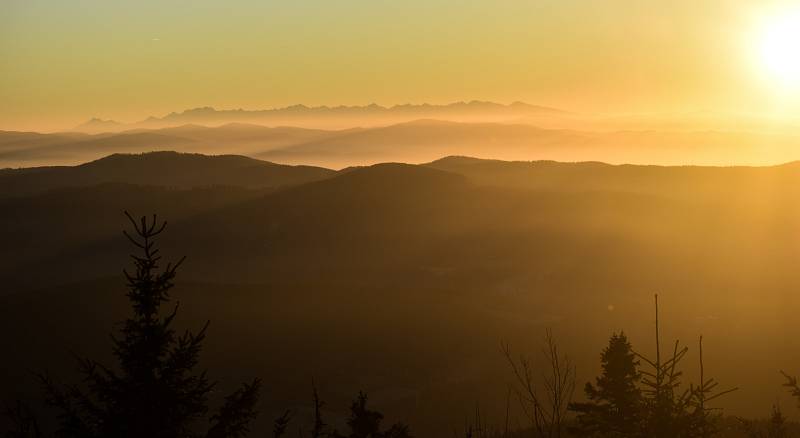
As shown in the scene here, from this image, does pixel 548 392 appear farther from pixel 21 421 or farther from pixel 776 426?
pixel 21 421

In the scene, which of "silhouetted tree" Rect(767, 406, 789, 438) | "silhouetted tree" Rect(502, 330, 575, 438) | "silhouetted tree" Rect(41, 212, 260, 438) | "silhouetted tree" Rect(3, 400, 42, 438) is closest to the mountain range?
"silhouetted tree" Rect(502, 330, 575, 438)

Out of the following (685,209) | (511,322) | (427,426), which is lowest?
(427,426)

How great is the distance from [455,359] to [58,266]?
233 ft

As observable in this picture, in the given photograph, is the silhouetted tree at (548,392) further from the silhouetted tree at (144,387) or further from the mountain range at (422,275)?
the mountain range at (422,275)

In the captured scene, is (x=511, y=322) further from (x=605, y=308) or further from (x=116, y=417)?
(x=116, y=417)

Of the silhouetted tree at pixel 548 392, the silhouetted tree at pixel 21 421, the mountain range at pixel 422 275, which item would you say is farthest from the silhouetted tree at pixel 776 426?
the mountain range at pixel 422 275

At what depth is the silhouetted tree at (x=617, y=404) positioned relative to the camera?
1025 cm

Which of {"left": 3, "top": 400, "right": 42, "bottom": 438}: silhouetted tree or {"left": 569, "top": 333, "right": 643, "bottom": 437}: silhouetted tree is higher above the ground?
{"left": 3, "top": 400, "right": 42, "bottom": 438}: silhouetted tree

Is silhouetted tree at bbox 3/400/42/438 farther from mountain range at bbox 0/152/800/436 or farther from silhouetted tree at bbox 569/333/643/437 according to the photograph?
mountain range at bbox 0/152/800/436

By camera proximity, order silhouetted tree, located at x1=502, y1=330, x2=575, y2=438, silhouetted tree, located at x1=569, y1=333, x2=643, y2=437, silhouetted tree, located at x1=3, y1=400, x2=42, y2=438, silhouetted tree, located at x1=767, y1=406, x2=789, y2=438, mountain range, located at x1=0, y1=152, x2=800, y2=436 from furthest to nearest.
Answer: mountain range, located at x1=0, y1=152, x2=800, y2=436, silhouetted tree, located at x1=569, y1=333, x2=643, y2=437, silhouetted tree, located at x1=767, y1=406, x2=789, y2=438, silhouetted tree, located at x1=502, y1=330, x2=575, y2=438, silhouetted tree, located at x1=3, y1=400, x2=42, y2=438

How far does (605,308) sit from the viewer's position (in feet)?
239

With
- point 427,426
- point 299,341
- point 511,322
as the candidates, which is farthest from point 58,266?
point 427,426

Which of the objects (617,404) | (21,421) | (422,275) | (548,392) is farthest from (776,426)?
(422,275)

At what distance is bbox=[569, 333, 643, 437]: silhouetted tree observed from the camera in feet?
33.6
